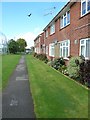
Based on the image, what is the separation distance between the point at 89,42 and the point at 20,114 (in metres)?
7.65

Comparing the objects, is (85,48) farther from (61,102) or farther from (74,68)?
(61,102)

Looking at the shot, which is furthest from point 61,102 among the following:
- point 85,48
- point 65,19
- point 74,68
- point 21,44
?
point 21,44

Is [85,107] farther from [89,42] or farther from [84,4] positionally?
[84,4]

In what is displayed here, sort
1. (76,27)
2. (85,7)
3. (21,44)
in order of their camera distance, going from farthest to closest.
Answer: (21,44) → (76,27) → (85,7)

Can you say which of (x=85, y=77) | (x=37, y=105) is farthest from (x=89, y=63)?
(x=37, y=105)

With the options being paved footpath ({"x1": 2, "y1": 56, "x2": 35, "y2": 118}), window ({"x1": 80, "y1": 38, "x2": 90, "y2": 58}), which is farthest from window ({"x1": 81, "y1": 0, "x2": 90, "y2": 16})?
paved footpath ({"x1": 2, "y1": 56, "x2": 35, "y2": 118})

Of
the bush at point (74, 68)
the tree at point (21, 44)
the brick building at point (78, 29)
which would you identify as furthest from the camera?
the tree at point (21, 44)

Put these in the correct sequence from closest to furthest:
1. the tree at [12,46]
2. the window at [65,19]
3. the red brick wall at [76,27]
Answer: the red brick wall at [76,27], the window at [65,19], the tree at [12,46]

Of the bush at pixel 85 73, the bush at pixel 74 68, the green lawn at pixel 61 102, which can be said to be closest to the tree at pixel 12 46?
the bush at pixel 74 68

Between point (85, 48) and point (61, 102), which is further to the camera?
point (85, 48)

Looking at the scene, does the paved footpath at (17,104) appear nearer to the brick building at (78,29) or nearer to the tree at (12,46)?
the brick building at (78,29)

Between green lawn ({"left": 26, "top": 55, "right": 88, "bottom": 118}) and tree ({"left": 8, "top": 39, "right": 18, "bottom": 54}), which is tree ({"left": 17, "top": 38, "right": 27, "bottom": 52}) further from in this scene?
green lawn ({"left": 26, "top": 55, "right": 88, "bottom": 118})

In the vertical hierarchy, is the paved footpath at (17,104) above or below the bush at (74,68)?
below

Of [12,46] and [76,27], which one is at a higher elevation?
[12,46]
